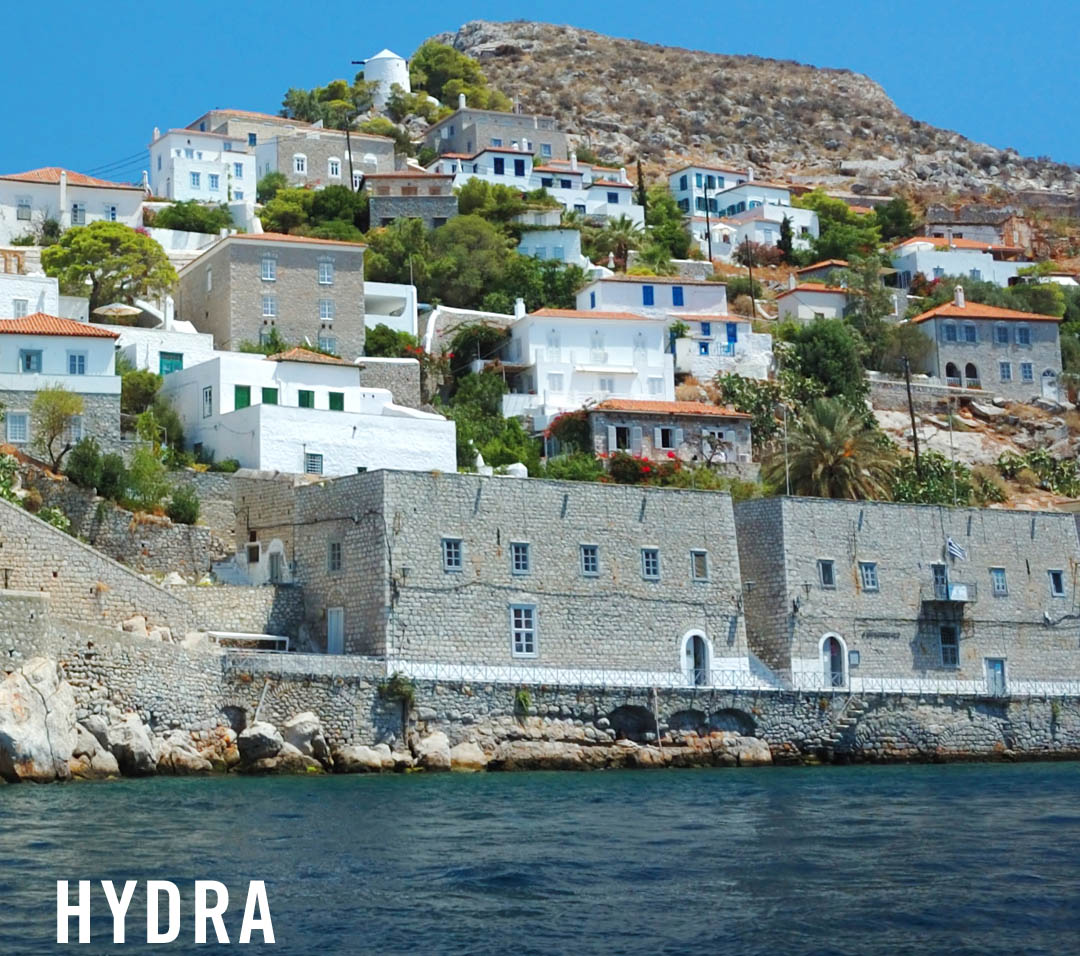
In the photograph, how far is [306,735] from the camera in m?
38.9

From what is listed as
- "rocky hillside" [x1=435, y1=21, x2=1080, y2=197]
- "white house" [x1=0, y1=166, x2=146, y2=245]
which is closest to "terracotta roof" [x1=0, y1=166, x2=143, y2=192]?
"white house" [x1=0, y1=166, x2=146, y2=245]

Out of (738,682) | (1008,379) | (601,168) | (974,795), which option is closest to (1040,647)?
(738,682)

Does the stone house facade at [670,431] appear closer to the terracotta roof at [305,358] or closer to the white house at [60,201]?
the terracotta roof at [305,358]

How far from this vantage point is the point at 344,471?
5334 centimetres

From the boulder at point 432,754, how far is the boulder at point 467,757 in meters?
0.18

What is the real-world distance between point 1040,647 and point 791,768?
11.9 m

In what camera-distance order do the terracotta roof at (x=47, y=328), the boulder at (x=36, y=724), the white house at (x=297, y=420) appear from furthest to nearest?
the white house at (x=297, y=420) < the terracotta roof at (x=47, y=328) < the boulder at (x=36, y=724)

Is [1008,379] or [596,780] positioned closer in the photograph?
[596,780]

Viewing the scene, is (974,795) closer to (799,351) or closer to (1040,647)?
(1040,647)

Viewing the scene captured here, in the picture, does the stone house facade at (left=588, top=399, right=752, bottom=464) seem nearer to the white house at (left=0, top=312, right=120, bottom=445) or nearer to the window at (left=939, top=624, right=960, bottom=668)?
the window at (left=939, top=624, right=960, bottom=668)

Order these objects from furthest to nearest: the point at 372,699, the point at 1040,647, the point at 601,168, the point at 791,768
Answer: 1. the point at 601,168
2. the point at 1040,647
3. the point at 791,768
4. the point at 372,699

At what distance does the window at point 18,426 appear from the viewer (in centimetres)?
5006

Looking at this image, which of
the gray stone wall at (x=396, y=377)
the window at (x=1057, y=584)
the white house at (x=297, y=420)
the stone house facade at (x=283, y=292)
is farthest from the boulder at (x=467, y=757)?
the stone house facade at (x=283, y=292)

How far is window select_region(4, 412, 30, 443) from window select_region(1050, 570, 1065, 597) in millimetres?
29289
